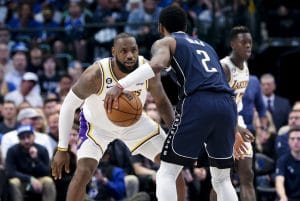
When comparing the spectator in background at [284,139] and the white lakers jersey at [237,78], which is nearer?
the white lakers jersey at [237,78]

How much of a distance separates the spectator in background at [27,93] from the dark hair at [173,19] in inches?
237

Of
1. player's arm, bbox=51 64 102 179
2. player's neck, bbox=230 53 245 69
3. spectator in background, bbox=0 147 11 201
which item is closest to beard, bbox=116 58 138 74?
player's arm, bbox=51 64 102 179

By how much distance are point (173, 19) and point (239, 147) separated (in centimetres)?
161

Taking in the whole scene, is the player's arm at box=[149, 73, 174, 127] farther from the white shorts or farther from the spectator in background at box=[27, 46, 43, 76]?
the spectator in background at box=[27, 46, 43, 76]

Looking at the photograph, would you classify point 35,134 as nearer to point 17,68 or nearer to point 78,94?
point 17,68

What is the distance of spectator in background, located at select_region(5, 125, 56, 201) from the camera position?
12.3 m

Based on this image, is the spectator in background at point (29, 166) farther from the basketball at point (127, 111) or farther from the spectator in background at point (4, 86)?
the basketball at point (127, 111)

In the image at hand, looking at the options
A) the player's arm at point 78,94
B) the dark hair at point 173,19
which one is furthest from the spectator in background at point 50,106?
the dark hair at point 173,19

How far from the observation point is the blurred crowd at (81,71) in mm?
12492

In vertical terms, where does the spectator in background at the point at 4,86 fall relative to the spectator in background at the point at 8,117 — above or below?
above

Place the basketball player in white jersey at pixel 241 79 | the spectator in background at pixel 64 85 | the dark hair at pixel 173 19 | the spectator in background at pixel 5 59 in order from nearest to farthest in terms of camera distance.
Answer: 1. the dark hair at pixel 173 19
2. the basketball player in white jersey at pixel 241 79
3. the spectator in background at pixel 64 85
4. the spectator in background at pixel 5 59

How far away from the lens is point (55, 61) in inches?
631

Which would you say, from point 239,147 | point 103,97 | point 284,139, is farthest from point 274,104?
point 103,97

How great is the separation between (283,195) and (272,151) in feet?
5.94
